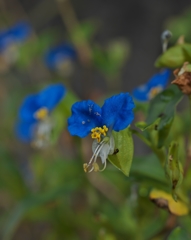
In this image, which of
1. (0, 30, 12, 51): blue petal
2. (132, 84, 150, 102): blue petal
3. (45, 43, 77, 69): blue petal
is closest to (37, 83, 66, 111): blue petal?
(132, 84, 150, 102): blue petal

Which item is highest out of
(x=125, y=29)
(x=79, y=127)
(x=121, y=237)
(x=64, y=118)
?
(x=79, y=127)

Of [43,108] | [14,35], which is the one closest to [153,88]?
[43,108]

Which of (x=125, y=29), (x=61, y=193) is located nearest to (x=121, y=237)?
(x=61, y=193)

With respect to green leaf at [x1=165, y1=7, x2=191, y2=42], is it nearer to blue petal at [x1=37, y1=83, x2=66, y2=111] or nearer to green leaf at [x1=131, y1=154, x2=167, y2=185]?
blue petal at [x1=37, y1=83, x2=66, y2=111]

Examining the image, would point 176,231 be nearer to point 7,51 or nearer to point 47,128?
point 47,128

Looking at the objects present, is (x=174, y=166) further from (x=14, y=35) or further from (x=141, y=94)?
(x=14, y=35)
